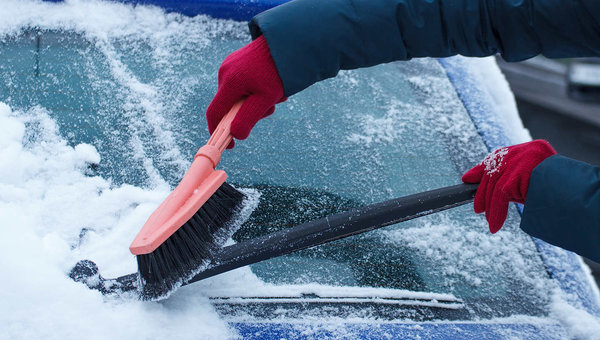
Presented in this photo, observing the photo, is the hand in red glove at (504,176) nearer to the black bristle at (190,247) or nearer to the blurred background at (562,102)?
the black bristle at (190,247)

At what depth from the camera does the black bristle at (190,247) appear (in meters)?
1.34

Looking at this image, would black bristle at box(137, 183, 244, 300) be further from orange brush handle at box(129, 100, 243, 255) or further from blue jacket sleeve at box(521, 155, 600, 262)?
blue jacket sleeve at box(521, 155, 600, 262)

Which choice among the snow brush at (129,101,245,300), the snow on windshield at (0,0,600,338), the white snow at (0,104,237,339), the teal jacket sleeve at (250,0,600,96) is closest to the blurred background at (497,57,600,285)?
the snow on windshield at (0,0,600,338)

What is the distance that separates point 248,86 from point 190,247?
0.44 meters

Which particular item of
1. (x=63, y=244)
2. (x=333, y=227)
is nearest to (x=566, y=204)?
(x=333, y=227)

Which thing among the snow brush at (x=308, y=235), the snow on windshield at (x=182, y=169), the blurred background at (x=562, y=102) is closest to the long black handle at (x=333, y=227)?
the snow brush at (x=308, y=235)

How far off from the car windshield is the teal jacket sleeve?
326mm

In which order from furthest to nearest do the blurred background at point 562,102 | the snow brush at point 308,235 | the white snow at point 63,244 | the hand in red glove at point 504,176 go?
the blurred background at point 562,102 < the hand in red glove at point 504,176 < the snow brush at point 308,235 < the white snow at point 63,244

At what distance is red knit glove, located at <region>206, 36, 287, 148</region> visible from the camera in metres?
1.46

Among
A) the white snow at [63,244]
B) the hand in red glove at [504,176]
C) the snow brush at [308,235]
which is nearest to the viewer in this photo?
the white snow at [63,244]

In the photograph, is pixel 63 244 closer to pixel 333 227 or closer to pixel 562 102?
pixel 333 227

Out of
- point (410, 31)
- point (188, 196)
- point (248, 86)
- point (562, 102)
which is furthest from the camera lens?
point (562, 102)

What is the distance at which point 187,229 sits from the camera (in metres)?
1.42

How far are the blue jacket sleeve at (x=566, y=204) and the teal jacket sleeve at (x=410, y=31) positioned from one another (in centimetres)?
42
